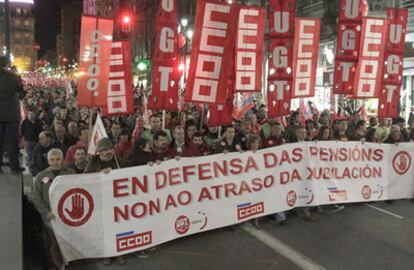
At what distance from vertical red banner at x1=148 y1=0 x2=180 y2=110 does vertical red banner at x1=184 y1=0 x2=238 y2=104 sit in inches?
17.3

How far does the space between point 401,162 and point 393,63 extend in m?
2.33

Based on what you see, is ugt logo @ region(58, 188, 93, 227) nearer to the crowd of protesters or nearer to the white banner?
the white banner

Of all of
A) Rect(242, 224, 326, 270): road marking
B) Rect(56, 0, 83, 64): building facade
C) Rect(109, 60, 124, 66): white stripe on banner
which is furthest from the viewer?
Rect(56, 0, 83, 64): building facade

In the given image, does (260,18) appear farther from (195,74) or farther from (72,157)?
(72,157)

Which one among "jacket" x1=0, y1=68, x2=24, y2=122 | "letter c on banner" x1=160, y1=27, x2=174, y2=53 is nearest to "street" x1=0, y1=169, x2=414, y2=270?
"jacket" x1=0, y1=68, x2=24, y2=122

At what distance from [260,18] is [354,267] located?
217 inches

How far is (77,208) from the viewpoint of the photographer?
608 cm

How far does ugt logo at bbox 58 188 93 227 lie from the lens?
19.7ft

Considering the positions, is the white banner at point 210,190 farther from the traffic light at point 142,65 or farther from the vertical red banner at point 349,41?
the traffic light at point 142,65

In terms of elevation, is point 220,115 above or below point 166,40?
below

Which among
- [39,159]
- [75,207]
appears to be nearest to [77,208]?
[75,207]

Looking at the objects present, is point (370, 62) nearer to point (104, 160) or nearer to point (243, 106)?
point (243, 106)

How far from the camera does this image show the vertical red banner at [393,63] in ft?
34.0

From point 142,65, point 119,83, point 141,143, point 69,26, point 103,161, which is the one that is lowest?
point 103,161
